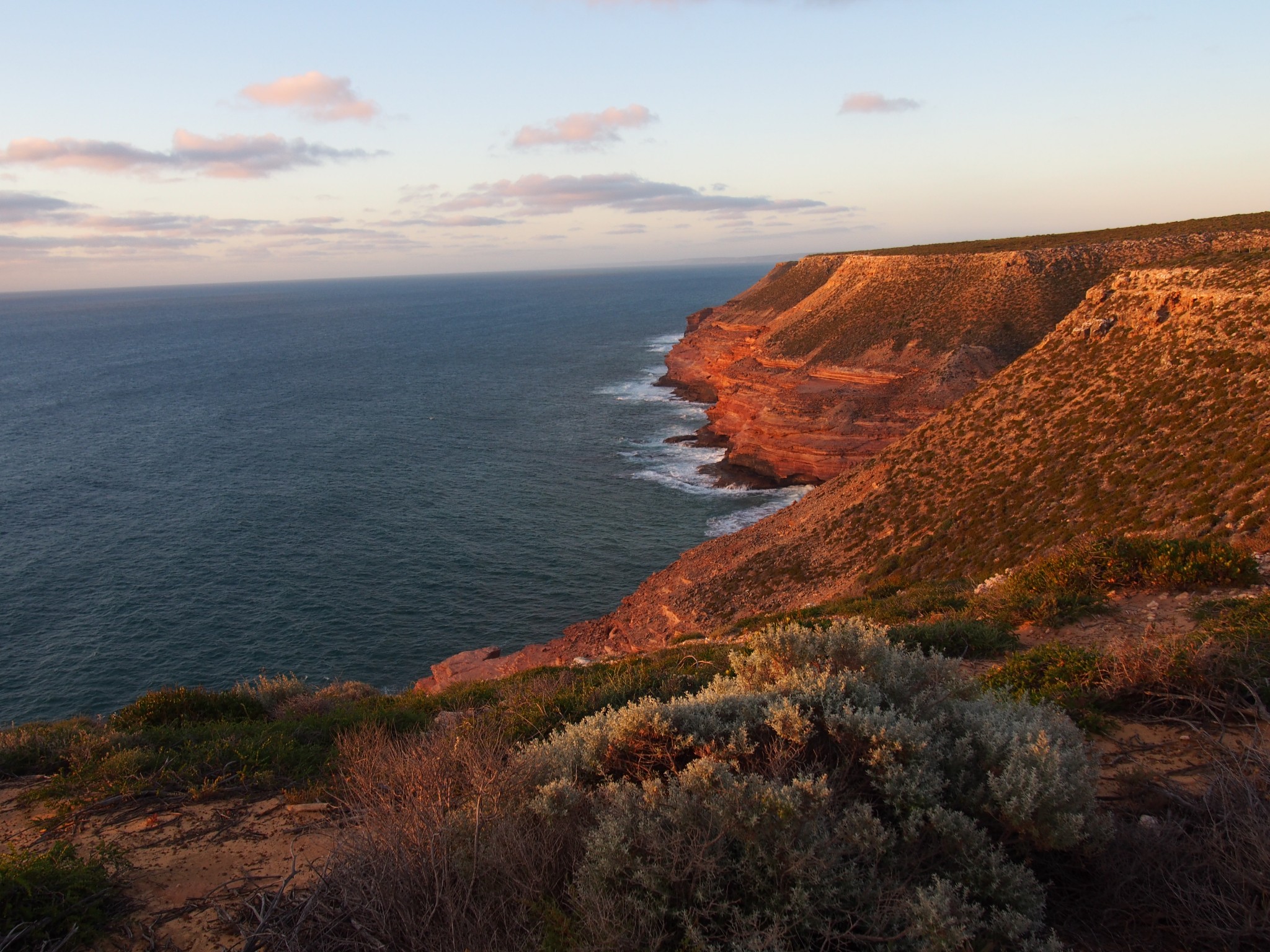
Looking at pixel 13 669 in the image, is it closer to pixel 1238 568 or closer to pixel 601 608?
pixel 601 608

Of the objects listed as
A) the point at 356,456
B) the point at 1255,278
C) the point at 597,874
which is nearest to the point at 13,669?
the point at 356,456

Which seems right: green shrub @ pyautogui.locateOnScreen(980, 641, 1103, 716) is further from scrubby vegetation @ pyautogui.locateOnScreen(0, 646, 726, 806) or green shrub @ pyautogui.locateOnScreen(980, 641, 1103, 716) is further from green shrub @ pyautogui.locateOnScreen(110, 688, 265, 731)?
green shrub @ pyautogui.locateOnScreen(110, 688, 265, 731)

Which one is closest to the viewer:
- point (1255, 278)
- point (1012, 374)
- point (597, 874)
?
point (597, 874)

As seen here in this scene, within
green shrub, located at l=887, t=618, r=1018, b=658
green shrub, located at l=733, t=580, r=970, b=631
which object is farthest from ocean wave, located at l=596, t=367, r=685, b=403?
green shrub, located at l=887, t=618, r=1018, b=658

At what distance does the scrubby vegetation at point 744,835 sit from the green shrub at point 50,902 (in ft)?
5.31

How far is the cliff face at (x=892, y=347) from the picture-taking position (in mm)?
42938

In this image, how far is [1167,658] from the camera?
6.93 m

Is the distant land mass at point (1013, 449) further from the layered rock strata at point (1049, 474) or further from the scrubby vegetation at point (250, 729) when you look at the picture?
the scrubby vegetation at point (250, 729)

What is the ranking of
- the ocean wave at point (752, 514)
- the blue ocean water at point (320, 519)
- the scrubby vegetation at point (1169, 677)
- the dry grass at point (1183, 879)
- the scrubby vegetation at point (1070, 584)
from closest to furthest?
the dry grass at point (1183, 879), the scrubby vegetation at point (1169, 677), the scrubby vegetation at point (1070, 584), the blue ocean water at point (320, 519), the ocean wave at point (752, 514)

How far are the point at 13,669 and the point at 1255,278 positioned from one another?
45.1 meters

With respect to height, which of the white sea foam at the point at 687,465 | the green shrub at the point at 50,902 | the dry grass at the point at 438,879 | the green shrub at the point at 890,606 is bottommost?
the white sea foam at the point at 687,465

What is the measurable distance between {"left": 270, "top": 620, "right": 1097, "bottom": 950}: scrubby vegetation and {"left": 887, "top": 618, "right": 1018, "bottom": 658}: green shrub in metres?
3.90

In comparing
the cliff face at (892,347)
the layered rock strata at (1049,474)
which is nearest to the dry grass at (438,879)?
the layered rock strata at (1049,474)

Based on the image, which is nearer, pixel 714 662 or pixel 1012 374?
pixel 714 662
